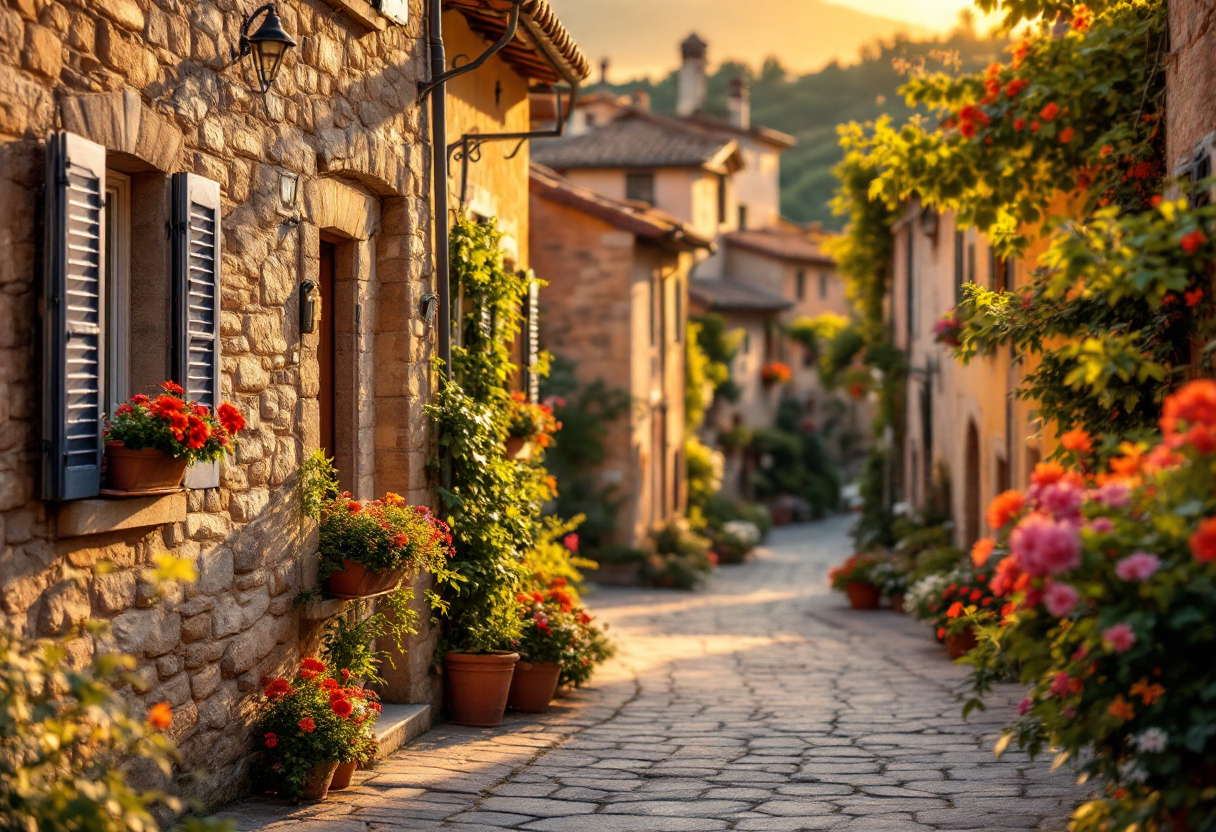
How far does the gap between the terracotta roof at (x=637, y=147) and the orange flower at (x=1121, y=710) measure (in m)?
28.3

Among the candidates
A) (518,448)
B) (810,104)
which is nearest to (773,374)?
(518,448)

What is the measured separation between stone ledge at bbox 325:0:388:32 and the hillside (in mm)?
62968

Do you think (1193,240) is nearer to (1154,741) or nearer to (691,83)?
(1154,741)

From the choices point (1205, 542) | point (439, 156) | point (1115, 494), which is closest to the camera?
point (1205, 542)

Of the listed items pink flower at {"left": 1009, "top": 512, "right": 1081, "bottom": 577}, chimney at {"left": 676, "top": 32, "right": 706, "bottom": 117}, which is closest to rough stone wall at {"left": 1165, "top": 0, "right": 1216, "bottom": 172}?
pink flower at {"left": 1009, "top": 512, "right": 1081, "bottom": 577}

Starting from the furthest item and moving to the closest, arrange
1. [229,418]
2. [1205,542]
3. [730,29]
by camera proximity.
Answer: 1. [730,29]
2. [229,418]
3. [1205,542]

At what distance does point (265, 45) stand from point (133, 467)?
6.64ft

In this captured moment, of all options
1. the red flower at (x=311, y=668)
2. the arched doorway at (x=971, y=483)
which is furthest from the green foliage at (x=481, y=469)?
the arched doorway at (x=971, y=483)

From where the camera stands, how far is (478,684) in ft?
26.2

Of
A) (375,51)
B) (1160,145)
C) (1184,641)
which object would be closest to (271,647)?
(375,51)

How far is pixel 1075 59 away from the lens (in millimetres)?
8078

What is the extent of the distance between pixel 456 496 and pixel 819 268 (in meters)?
35.5

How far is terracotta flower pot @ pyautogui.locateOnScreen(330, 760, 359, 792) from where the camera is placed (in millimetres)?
6016

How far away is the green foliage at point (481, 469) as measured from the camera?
7.98 m
